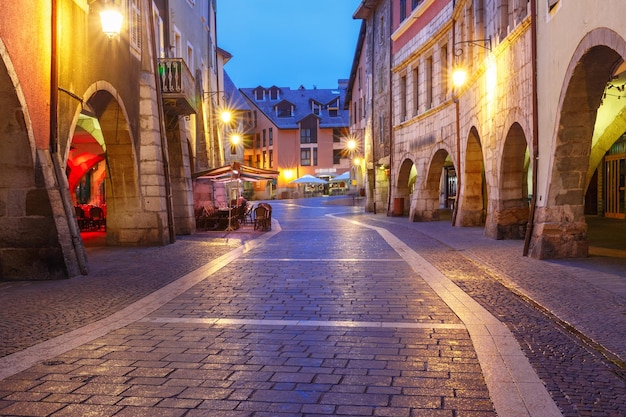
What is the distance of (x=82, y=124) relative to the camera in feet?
57.9

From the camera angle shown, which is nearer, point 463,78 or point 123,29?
point 123,29

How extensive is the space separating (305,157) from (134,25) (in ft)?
187

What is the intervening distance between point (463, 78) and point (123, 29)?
1058cm

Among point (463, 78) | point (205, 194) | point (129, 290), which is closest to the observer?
point (129, 290)

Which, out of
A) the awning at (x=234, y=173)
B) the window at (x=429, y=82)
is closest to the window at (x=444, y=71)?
the window at (x=429, y=82)

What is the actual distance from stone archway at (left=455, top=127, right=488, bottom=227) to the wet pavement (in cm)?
949

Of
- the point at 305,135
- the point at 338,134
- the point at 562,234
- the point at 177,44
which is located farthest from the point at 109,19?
the point at 338,134

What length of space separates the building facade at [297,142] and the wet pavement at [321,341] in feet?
197

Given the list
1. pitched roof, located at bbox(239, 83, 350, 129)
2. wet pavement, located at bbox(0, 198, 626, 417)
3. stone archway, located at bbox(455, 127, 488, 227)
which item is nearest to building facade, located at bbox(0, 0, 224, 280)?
wet pavement, located at bbox(0, 198, 626, 417)

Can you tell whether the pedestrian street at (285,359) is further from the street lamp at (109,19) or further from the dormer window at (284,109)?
the dormer window at (284,109)

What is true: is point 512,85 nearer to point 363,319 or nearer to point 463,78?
point 463,78

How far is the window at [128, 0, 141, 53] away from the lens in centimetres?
1432

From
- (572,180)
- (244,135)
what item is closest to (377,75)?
(572,180)

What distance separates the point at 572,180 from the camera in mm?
11016
